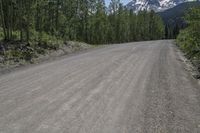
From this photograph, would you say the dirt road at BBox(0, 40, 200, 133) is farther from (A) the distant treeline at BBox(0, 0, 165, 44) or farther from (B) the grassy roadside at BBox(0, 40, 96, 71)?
(A) the distant treeline at BBox(0, 0, 165, 44)

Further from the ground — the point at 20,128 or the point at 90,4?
the point at 90,4

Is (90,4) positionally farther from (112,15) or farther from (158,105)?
(158,105)

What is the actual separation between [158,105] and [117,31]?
259 ft

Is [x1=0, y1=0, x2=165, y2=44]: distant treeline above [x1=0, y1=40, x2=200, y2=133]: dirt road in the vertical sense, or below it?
above

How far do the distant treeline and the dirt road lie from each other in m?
16.1

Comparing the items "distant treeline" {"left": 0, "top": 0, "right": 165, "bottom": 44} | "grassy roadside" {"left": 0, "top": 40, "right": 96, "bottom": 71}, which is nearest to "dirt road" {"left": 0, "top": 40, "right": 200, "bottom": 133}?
"grassy roadside" {"left": 0, "top": 40, "right": 96, "bottom": 71}

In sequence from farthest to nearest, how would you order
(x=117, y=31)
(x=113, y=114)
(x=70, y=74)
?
(x=117, y=31), (x=70, y=74), (x=113, y=114)

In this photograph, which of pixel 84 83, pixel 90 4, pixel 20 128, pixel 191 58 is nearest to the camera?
pixel 20 128

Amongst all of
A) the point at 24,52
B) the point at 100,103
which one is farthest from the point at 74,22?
the point at 100,103

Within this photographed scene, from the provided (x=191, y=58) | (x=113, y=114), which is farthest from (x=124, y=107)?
(x=191, y=58)

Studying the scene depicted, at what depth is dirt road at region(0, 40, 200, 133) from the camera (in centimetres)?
670

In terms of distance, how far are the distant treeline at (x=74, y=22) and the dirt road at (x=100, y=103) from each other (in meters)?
16.1

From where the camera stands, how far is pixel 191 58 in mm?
21750

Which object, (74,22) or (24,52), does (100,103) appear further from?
(74,22)
